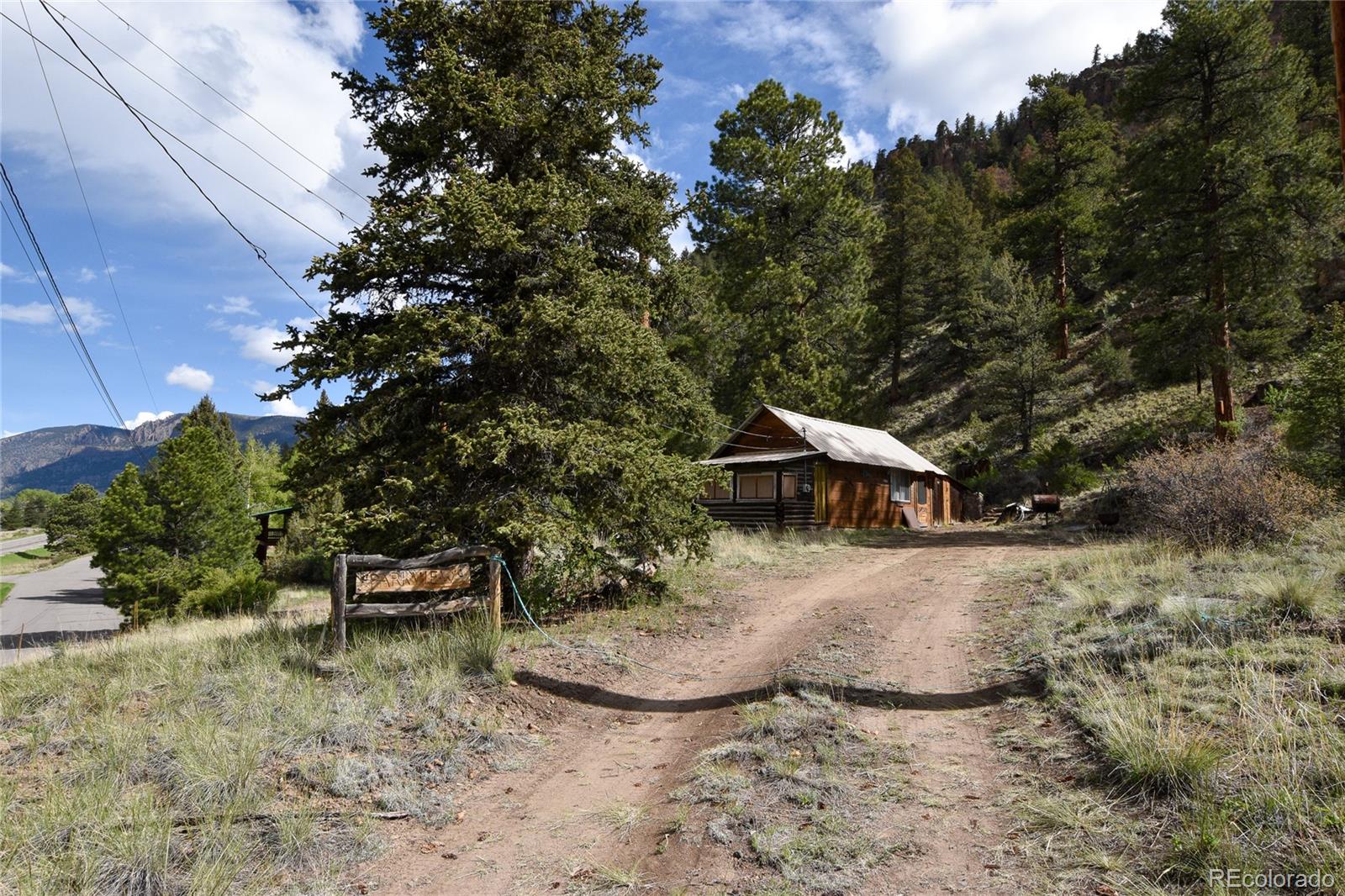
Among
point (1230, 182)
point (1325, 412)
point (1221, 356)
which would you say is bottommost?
point (1325, 412)

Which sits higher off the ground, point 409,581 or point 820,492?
point 820,492

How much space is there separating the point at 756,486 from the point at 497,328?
21.4m

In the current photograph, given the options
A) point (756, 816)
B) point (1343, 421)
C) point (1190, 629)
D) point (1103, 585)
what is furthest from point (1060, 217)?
point (756, 816)

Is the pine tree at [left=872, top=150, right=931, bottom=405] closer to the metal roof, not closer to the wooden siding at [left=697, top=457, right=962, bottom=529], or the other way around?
the wooden siding at [left=697, top=457, right=962, bottom=529]

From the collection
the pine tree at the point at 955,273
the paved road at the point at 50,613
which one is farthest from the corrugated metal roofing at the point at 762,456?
the pine tree at the point at 955,273

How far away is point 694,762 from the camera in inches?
231

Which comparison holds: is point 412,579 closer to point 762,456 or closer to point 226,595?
point 226,595

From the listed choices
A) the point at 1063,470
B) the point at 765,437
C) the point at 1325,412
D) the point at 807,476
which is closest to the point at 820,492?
the point at 807,476

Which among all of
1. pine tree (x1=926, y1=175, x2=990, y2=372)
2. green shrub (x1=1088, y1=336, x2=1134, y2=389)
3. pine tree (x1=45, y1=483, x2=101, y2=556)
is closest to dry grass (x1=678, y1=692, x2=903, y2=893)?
green shrub (x1=1088, y1=336, x2=1134, y2=389)

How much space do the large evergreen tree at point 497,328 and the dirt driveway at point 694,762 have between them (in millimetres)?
2463

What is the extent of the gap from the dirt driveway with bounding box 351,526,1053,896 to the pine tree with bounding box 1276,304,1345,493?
9.52 metres

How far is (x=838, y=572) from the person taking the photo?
16.2m

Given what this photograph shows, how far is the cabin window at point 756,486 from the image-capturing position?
29777mm

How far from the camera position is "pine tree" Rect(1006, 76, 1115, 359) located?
39.8 m
